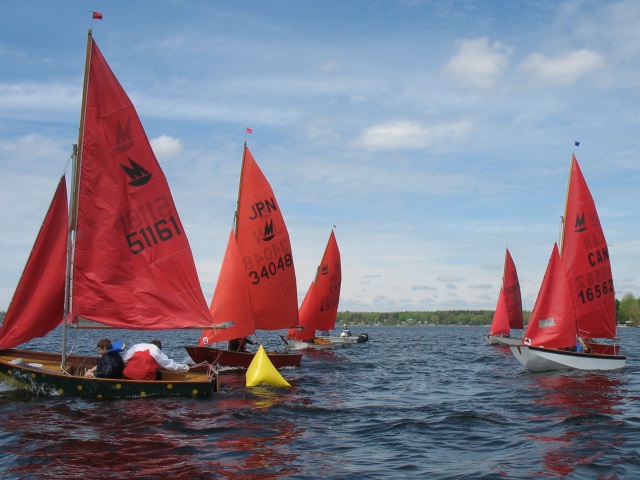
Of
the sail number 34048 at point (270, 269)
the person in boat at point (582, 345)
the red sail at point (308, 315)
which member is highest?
the sail number 34048 at point (270, 269)

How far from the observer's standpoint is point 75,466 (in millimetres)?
10844

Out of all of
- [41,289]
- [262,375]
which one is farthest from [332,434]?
[41,289]

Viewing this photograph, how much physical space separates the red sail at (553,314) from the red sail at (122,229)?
15.1 meters

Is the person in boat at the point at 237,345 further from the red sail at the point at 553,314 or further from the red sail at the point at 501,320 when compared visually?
the red sail at the point at 501,320

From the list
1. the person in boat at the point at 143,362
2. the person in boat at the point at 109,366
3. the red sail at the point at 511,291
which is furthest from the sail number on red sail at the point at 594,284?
the red sail at the point at 511,291

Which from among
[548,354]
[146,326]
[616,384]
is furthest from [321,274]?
[146,326]

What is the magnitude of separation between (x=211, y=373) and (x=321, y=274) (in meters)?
28.2

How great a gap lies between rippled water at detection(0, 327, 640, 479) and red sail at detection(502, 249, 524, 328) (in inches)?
1494

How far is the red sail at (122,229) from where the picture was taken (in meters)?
17.3

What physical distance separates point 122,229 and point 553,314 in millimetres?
17811

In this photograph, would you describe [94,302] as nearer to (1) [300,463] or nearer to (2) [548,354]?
(1) [300,463]

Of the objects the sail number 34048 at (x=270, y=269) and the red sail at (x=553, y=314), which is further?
the sail number 34048 at (x=270, y=269)

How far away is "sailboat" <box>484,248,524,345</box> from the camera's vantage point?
56.3 m

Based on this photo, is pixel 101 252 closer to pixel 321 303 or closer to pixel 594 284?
pixel 594 284
